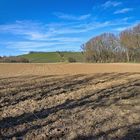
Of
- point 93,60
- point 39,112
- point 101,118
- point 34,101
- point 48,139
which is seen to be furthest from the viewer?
point 93,60

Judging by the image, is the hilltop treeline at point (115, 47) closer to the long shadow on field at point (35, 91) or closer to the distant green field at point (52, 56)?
the distant green field at point (52, 56)

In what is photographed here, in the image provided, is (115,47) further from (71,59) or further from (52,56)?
(52,56)

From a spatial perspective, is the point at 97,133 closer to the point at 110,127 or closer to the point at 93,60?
the point at 110,127

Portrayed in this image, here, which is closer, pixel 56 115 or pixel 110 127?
pixel 110 127

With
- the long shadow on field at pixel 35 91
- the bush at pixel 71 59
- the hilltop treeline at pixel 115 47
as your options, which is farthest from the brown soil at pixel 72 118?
the bush at pixel 71 59

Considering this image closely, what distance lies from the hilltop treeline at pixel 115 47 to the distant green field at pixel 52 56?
9.81 ft

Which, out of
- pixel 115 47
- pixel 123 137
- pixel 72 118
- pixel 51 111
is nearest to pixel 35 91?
pixel 51 111

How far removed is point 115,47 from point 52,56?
26087 millimetres

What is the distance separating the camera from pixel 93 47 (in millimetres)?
84750

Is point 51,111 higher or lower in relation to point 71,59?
higher

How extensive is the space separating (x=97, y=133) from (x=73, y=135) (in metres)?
0.52

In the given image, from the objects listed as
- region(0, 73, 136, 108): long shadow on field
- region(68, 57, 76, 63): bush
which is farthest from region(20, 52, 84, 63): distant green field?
region(0, 73, 136, 108): long shadow on field

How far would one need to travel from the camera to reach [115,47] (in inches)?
3189

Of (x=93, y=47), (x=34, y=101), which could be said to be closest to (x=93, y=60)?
(x=93, y=47)
